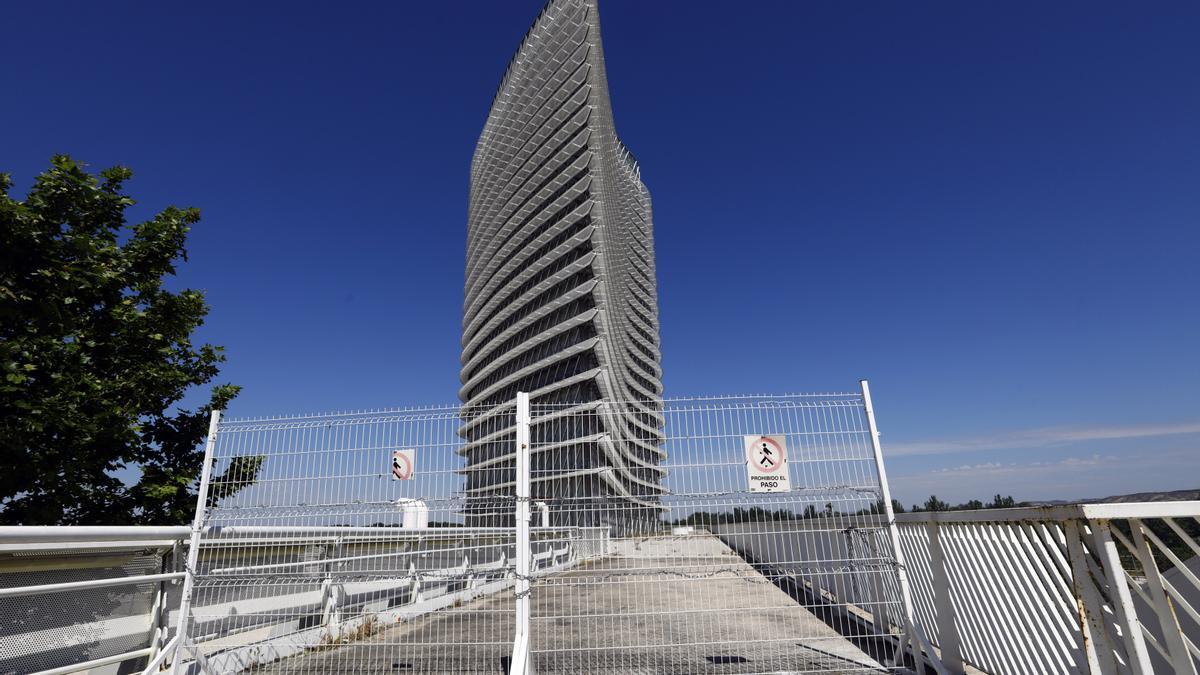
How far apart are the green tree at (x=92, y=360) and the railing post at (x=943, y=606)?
779 cm

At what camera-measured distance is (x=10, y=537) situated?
14.4ft

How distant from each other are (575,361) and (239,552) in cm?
4851

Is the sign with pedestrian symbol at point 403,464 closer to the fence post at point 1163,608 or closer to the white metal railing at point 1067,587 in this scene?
the white metal railing at point 1067,587

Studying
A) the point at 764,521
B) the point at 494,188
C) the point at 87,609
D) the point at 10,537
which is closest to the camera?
the point at 10,537

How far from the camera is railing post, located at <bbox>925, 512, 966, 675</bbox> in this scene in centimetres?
574

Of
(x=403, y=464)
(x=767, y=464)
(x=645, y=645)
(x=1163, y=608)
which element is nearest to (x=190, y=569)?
(x=403, y=464)

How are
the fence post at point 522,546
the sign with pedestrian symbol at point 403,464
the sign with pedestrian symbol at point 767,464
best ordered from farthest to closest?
the sign with pedestrian symbol at point 403,464, the sign with pedestrian symbol at point 767,464, the fence post at point 522,546

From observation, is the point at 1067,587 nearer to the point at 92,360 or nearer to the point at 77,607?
the point at 77,607

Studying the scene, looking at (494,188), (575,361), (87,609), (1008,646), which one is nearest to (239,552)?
(87,609)

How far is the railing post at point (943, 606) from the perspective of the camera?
5.74 metres

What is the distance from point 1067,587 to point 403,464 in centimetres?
605

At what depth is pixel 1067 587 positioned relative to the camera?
4.01 meters

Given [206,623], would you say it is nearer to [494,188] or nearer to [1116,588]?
[1116,588]

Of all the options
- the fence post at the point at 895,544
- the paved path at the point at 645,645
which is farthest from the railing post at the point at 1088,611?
the paved path at the point at 645,645
